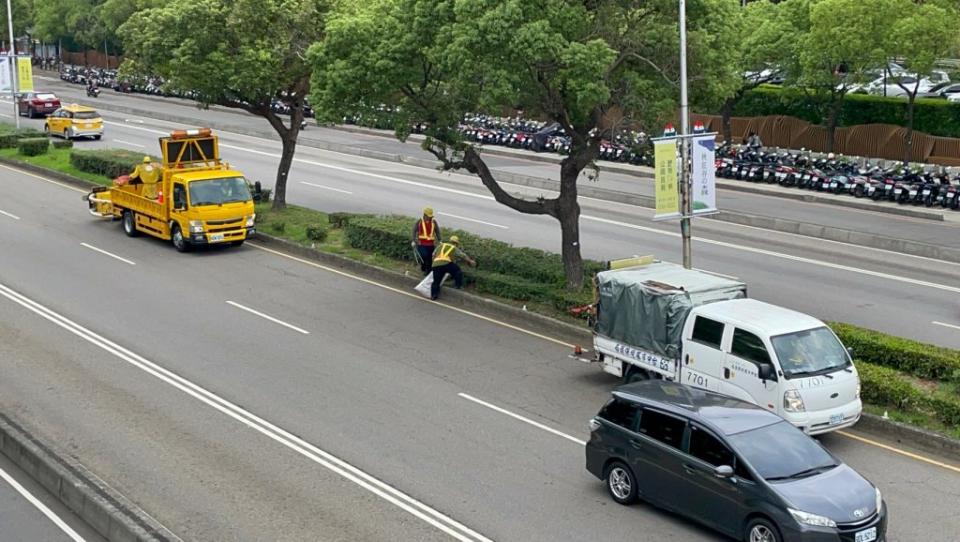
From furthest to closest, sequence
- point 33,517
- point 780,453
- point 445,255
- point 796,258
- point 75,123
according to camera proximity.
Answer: point 75,123
point 796,258
point 445,255
point 33,517
point 780,453

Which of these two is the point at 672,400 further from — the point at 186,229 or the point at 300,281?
the point at 186,229

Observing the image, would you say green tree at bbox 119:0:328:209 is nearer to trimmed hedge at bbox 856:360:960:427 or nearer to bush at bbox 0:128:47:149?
trimmed hedge at bbox 856:360:960:427

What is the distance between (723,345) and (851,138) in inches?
1280

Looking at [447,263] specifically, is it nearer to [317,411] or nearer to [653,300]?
[317,411]

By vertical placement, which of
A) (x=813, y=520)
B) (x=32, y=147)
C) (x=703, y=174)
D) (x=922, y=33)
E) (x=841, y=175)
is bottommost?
(x=813, y=520)

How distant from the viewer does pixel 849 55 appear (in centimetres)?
3909

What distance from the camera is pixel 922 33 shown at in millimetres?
36688

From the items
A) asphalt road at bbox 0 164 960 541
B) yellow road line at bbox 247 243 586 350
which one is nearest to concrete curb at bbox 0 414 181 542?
asphalt road at bbox 0 164 960 541

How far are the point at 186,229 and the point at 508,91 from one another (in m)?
11.8

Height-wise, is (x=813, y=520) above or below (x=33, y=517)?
above

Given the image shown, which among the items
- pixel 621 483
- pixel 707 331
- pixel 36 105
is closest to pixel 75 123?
pixel 36 105

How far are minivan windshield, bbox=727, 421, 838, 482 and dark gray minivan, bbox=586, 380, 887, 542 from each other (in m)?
0.01

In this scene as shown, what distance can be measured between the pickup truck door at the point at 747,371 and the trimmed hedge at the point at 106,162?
89.6 feet

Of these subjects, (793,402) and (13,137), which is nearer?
(793,402)
